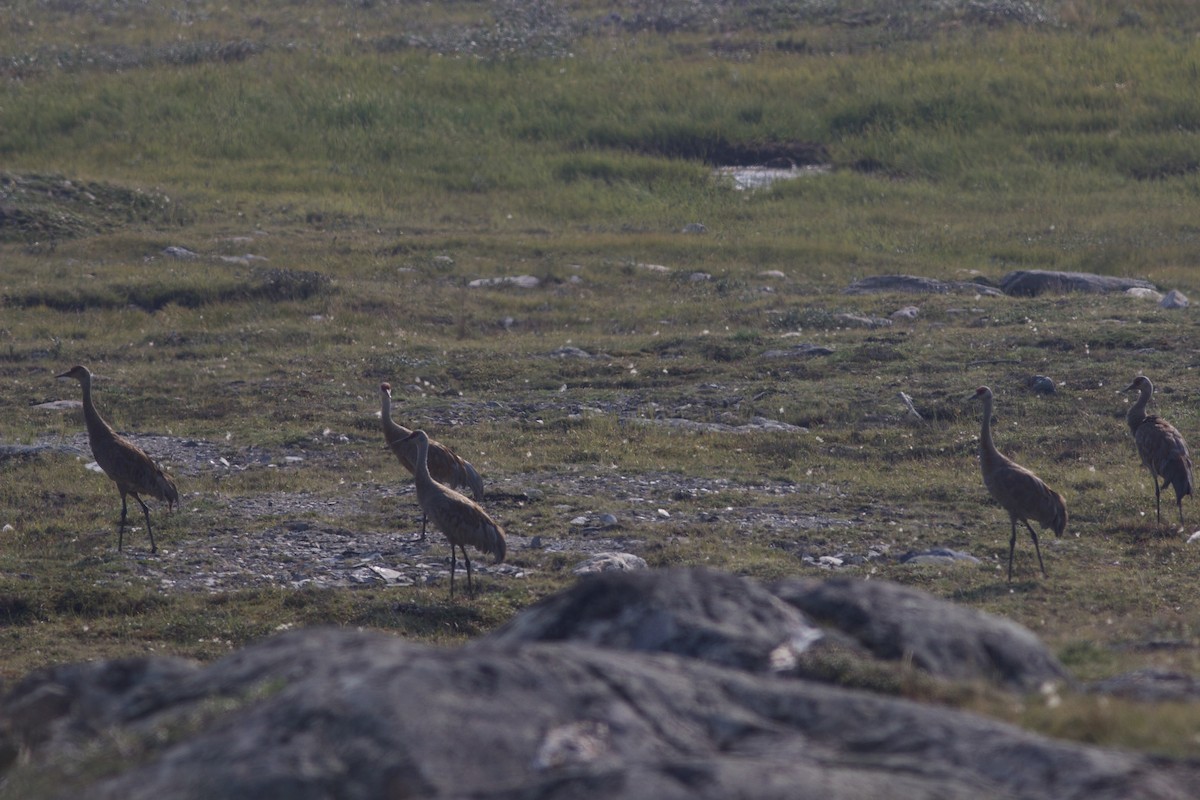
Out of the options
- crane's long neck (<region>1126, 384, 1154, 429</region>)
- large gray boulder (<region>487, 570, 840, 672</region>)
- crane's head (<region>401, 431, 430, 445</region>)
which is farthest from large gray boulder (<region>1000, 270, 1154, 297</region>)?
large gray boulder (<region>487, 570, 840, 672</region>)

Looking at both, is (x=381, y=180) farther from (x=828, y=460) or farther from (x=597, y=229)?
(x=828, y=460)

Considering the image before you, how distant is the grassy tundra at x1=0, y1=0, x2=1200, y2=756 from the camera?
12555mm

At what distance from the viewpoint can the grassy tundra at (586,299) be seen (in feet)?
41.2

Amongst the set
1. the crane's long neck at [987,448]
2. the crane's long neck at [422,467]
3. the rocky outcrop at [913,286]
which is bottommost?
the rocky outcrop at [913,286]

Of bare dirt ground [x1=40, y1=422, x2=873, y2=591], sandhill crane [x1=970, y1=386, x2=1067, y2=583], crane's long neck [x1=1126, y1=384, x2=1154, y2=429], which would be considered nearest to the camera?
sandhill crane [x1=970, y1=386, x2=1067, y2=583]

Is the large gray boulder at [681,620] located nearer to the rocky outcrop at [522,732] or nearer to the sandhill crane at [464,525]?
the rocky outcrop at [522,732]

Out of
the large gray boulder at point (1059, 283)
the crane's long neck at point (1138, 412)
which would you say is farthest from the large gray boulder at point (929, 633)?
the large gray boulder at point (1059, 283)

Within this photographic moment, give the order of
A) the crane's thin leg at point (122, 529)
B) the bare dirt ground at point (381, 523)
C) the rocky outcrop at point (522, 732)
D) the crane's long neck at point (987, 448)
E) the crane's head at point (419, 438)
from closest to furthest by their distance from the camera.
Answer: the rocky outcrop at point (522, 732) < the bare dirt ground at point (381, 523) < the crane's long neck at point (987, 448) < the crane's thin leg at point (122, 529) < the crane's head at point (419, 438)

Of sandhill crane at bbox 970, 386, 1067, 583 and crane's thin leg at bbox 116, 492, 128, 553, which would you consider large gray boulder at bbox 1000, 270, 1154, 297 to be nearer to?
sandhill crane at bbox 970, 386, 1067, 583

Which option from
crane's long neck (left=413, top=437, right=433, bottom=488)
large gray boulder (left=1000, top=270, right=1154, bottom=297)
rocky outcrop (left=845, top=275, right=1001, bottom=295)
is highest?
crane's long neck (left=413, top=437, right=433, bottom=488)

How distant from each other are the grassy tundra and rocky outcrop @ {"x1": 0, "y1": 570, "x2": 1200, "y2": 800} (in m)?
0.80

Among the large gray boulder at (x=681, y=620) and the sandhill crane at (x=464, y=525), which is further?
the sandhill crane at (x=464, y=525)

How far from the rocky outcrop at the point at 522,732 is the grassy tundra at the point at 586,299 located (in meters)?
0.80

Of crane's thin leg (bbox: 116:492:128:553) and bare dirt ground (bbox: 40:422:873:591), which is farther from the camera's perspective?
crane's thin leg (bbox: 116:492:128:553)
